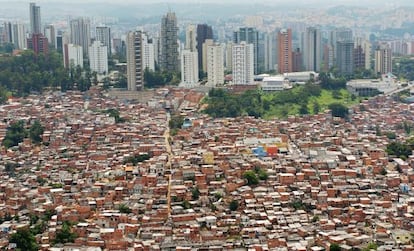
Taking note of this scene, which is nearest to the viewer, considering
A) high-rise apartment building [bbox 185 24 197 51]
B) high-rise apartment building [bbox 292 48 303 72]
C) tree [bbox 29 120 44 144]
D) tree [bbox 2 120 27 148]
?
tree [bbox 2 120 27 148]

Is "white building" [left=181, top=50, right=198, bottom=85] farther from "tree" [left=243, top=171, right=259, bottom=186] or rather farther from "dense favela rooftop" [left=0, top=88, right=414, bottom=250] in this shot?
"tree" [left=243, top=171, right=259, bottom=186]

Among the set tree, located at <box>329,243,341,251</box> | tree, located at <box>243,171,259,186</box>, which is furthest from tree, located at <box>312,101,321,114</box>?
tree, located at <box>329,243,341,251</box>

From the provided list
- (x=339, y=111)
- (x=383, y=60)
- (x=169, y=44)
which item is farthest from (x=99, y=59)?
(x=383, y=60)

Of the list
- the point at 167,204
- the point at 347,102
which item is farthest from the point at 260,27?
the point at 167,204

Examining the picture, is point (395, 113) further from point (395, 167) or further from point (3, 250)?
point (3, 250)

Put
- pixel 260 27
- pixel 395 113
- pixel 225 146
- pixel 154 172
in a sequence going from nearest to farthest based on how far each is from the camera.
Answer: pixel 154 172, pixel 225 146, pixel 395 113, pixel 260 27

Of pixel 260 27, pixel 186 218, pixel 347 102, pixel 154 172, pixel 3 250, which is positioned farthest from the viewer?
pixel 260 27

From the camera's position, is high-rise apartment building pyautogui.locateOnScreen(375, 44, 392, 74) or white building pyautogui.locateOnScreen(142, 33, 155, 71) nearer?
white building pyautogui.locateOnScreen(142, 33, 155, 71)
